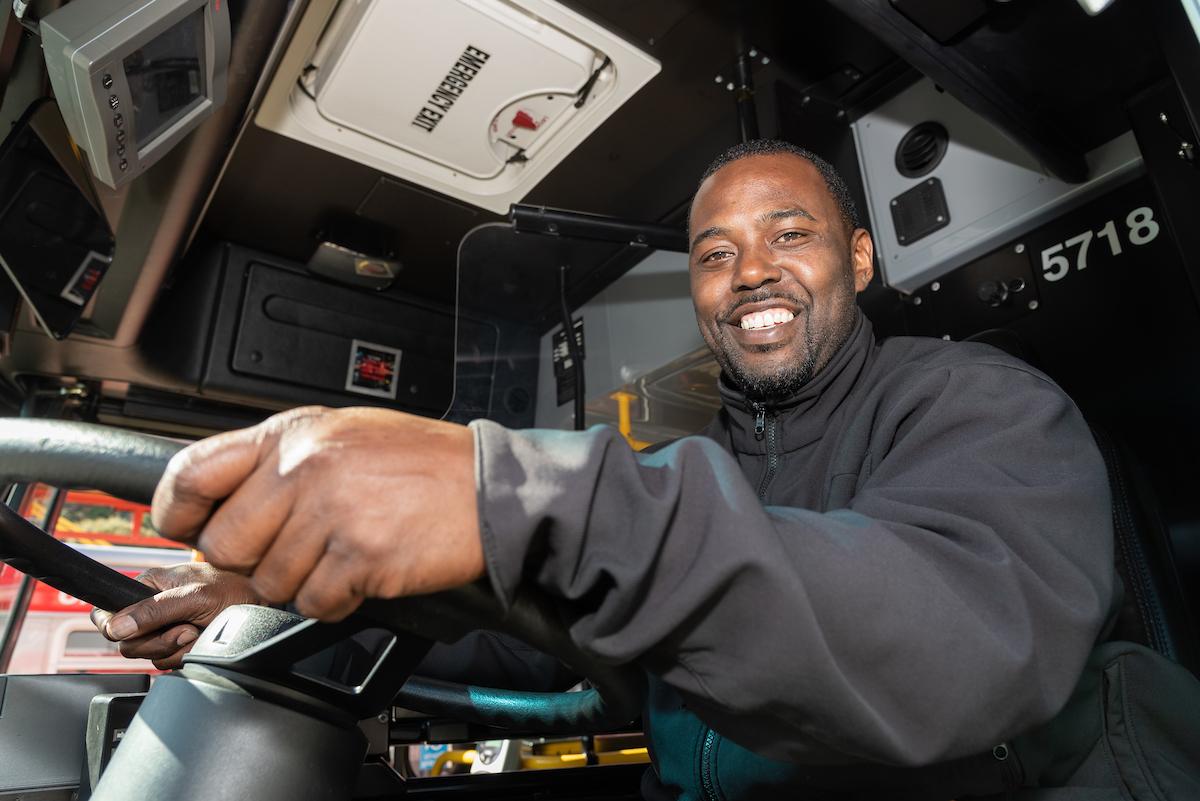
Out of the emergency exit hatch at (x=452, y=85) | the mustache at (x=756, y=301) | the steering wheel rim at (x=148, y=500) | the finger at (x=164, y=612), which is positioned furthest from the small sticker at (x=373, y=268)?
the steering wheel rim at (x=148, y=500)

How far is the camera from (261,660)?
0.57 meters

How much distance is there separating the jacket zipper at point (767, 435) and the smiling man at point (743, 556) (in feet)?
1.73

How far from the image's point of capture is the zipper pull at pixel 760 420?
5.08 ft

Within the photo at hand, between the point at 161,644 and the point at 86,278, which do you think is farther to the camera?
the point at 86,278

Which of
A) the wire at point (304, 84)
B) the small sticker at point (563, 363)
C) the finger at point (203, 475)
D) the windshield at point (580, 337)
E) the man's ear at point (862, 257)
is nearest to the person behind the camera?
the finger at point (203, 475)

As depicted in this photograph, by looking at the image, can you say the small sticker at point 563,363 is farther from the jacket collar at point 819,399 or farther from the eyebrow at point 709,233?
the jacket collar at point 819,399

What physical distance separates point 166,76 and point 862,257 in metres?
1.63

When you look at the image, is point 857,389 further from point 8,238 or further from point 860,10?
point 8,238

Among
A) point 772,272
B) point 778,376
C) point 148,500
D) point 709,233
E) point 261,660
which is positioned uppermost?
point 709,233

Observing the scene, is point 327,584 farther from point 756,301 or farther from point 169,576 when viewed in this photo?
point 756,301

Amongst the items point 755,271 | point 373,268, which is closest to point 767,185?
point 755,271

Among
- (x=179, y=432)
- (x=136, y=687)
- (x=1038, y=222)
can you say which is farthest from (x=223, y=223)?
Result: (x=1038, y=222)

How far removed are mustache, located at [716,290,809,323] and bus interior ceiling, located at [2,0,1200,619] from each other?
40cm

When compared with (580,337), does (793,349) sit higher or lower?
lower
